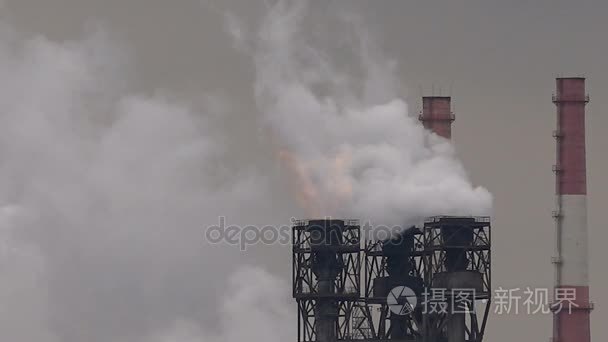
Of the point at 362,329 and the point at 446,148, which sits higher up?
the point at 446,148

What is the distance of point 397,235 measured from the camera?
193500 millimetres

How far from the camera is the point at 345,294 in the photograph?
633ft

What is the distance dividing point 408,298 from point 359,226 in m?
5.88

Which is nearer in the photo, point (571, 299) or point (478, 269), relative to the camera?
point (478, 269)

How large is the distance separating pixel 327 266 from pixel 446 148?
450 inches

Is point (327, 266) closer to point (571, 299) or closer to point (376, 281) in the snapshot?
point (376, 281)

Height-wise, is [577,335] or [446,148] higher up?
[446,148]

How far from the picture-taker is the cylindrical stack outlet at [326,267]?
629 ft

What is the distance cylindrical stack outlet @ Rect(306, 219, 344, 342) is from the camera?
19175 cm

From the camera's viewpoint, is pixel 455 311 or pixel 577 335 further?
pixel 577 335

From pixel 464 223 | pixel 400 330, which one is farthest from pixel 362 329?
pixel 464 223

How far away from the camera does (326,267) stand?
7579 inches

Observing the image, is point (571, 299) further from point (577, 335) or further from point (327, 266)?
point (327, 266)

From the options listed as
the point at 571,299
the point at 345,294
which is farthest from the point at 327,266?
the point at 571,299
